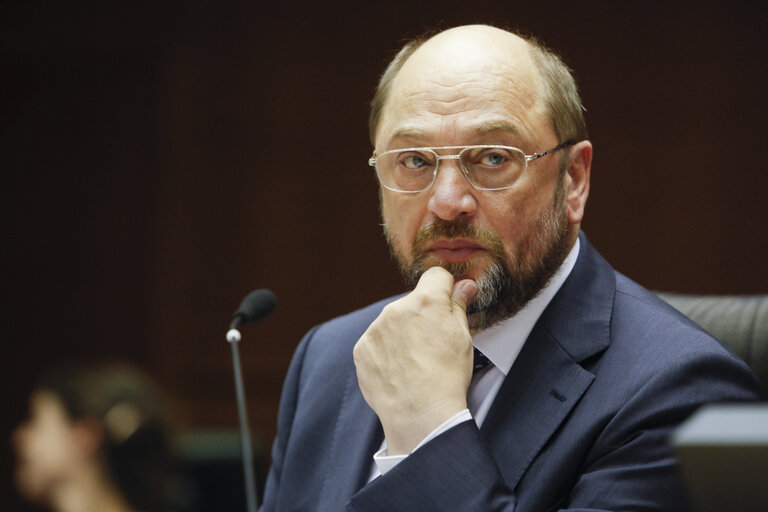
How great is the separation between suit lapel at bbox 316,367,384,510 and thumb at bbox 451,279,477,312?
1.08 feet

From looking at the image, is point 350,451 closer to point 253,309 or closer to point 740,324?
point 253,309

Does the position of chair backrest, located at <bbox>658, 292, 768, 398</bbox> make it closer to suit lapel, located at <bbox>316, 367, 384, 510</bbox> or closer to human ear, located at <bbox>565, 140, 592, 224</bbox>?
human ear, located at <bbox>565, 140, 592, 224</bbox>

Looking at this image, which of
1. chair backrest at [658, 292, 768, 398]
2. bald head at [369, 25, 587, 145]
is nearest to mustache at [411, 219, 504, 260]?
bald head at [369, 25, 587, 145]

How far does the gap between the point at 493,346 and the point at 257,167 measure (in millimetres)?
2872

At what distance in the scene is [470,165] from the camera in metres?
1.73

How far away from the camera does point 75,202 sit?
482 cm

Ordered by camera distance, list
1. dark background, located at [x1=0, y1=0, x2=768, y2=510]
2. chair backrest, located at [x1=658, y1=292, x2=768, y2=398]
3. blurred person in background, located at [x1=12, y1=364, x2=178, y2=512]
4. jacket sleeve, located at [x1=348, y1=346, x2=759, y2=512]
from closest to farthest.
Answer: jacket sleeve, located at [x1=348, y1=346, x2=759, y2=512]
chair backrest, located at [x1=658, y1=292, x2=768, y2=398]
blurred person in background, located at [x1=12, y1=364, x2=178, y2=512]
dark background, located at [x1=0, y1=0, x2=768, y2=510]

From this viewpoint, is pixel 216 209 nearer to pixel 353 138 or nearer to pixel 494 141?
pixel 353 138

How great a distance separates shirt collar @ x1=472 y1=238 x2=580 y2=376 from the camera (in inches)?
68.6

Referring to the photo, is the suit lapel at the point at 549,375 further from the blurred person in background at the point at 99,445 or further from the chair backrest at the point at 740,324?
the blurred person in background at the point at 99,445

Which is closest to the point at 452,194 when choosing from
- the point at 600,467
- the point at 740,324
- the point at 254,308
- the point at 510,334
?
the point at 510,334

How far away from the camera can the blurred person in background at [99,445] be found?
2732mm

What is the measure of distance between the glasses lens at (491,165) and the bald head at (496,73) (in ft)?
0.33

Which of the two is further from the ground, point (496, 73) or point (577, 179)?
point (496, 73)
